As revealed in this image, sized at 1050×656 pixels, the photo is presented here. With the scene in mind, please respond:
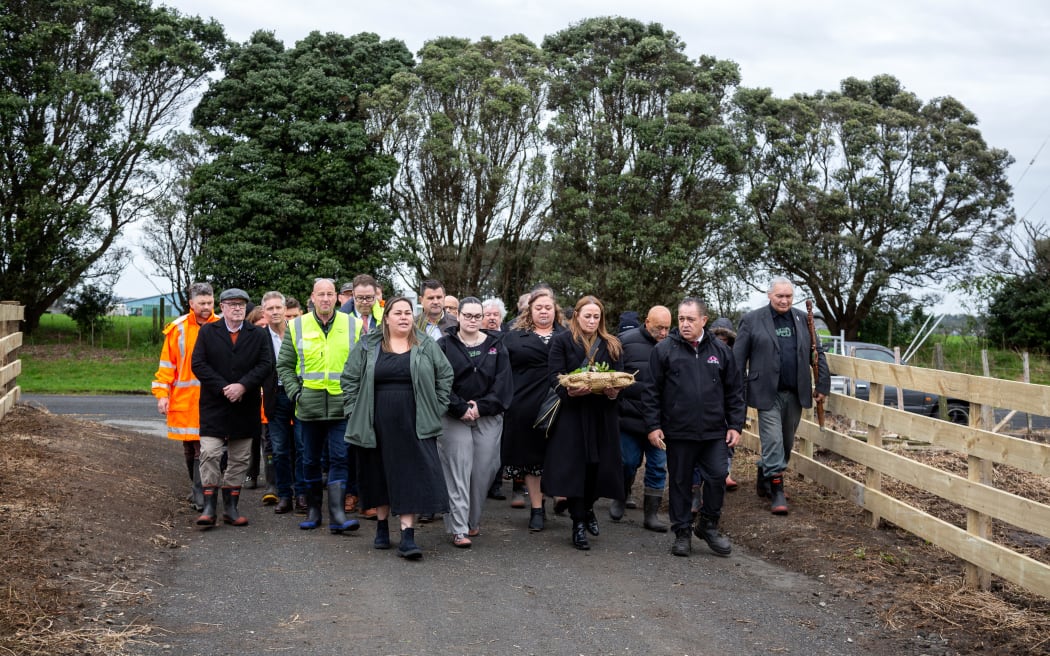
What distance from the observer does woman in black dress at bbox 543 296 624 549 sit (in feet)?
27.5

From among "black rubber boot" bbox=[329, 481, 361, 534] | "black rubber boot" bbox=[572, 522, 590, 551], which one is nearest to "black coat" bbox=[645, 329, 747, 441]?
"black rubber boot" bbox=[572, 522, 590, 551]

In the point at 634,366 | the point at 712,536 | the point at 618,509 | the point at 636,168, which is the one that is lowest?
the point at 618,509

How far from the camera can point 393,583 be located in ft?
22.8

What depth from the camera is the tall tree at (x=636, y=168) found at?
33844 millimetres

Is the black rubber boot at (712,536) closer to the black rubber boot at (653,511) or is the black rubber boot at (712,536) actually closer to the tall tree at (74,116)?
the black rubber boot at (653,511)

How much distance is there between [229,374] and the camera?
9.04 meters

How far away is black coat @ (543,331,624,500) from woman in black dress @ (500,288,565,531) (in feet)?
1.50

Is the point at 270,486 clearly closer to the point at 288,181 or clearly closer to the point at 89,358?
the point at 288,181

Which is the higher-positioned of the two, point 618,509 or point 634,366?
point 634,366

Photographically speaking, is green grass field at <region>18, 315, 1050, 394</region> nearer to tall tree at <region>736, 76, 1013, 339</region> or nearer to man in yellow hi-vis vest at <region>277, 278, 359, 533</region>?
tall tree at <region>736, 76, 1013, 339</region>

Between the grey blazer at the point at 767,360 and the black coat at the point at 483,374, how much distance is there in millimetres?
2273

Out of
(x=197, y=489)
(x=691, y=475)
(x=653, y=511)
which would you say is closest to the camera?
(x=691, y=475)

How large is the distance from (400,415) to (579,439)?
1.57m

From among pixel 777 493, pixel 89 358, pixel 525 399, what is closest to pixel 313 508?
pixel 525 399
